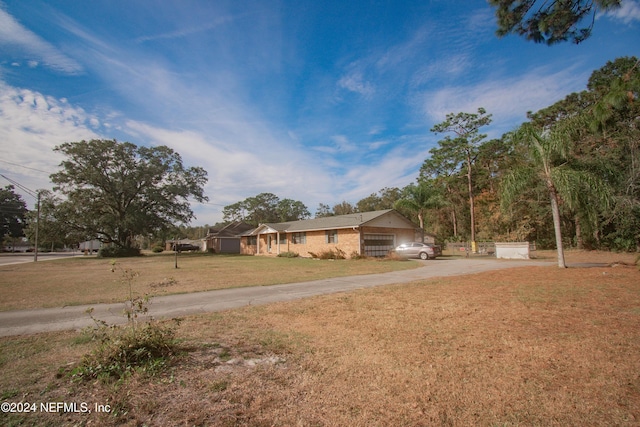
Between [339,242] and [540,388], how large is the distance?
75.3 feet

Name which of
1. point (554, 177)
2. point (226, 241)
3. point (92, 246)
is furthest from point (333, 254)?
point (92, 246)

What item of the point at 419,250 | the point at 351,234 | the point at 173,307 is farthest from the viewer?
the point at 351,234

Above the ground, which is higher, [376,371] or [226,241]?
[226,241]

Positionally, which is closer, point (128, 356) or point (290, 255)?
point (128, 356)

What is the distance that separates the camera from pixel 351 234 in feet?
82.2

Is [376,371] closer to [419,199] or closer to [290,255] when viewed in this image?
[290,255]

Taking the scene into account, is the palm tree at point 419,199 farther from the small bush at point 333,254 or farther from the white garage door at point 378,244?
the small bush at point 333,254

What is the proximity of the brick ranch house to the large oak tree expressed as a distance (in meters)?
16.7

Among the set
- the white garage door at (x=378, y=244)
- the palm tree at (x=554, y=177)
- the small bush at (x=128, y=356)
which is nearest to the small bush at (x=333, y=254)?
the white garage door at (x=378, y=244)

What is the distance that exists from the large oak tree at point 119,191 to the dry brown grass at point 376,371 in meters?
37.1

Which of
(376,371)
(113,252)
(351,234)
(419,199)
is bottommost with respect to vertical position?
(376,371)

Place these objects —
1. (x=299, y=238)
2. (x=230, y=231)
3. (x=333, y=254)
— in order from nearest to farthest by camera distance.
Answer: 1. (x=333, y=254)
2. (x=299, y=238)
3. (x=230, y=231)

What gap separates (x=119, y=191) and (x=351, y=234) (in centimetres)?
3074

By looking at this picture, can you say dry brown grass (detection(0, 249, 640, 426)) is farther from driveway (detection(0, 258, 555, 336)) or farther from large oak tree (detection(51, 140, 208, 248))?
large oak tree (detection(51, 140, 208, 248))
